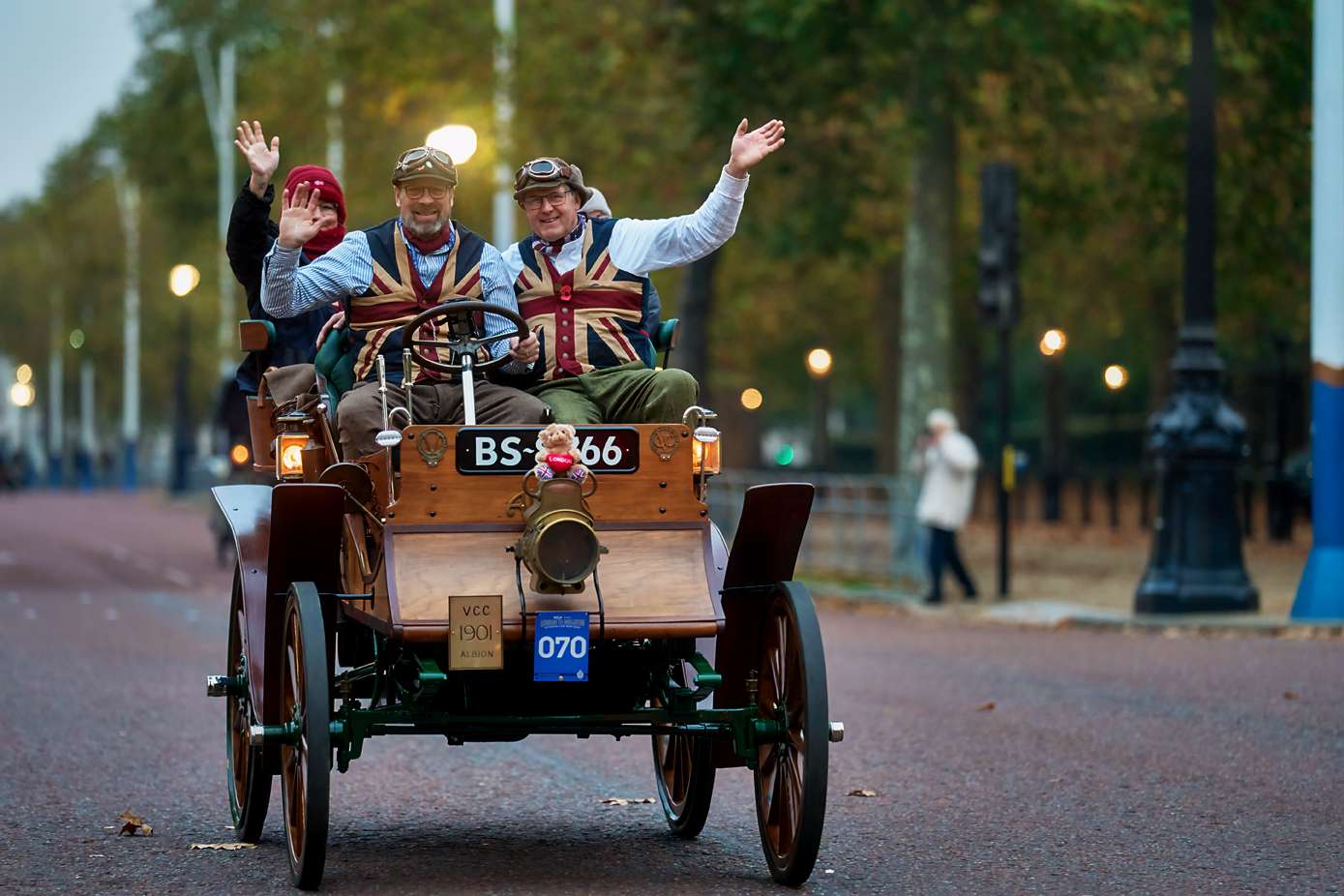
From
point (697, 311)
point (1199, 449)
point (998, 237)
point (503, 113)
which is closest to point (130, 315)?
point (503, 113)

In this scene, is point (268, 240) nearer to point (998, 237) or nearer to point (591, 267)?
point (591, 267)

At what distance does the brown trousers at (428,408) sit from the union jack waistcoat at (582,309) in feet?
0.79

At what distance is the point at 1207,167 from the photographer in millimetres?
18234

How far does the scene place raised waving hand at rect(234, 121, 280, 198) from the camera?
306 inches

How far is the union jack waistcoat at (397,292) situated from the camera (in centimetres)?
733

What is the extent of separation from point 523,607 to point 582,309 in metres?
1.46

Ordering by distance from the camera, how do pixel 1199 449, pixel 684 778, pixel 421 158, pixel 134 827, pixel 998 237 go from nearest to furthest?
pixel 421 158 < pixel 684 778 < pixel 134 827 < pixel 1199 449 < pixel 998 237

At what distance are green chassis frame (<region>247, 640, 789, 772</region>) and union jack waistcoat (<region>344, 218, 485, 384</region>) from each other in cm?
115

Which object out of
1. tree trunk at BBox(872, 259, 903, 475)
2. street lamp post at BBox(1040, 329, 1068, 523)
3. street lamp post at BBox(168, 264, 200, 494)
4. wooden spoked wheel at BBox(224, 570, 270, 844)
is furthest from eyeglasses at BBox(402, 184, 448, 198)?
street lamp post at BBox(168, 264, 200, 494)

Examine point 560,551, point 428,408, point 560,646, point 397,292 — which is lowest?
point 560,646

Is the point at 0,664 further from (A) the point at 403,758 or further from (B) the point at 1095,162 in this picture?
(B) the point at 1095,162

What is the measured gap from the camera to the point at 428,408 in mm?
7199

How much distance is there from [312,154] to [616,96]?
1756 centimetres

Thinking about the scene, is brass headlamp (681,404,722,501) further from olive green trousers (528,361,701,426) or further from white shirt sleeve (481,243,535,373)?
white shirt sleeve (481,243,535,373)
